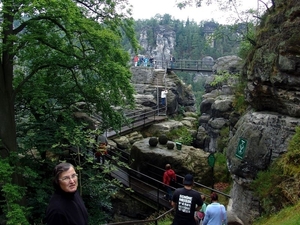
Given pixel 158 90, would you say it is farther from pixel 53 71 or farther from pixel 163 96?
pixel 53 71

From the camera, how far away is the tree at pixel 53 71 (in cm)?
875

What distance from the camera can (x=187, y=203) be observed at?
492 cm

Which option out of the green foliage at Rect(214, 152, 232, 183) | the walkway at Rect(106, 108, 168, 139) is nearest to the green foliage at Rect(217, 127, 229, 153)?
the green foliage at Rect(214, 152, 232, 183)

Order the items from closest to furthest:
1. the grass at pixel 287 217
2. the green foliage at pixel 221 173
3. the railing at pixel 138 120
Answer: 1. the grass at pixel 287 217
2. the green foliage at pixel 221 173
3. the railing at pixel 138 120

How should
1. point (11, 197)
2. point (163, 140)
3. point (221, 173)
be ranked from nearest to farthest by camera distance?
point (11, 197) → point (163, 140) → point (221, 173)

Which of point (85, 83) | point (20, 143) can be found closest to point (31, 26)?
point (85, 83)

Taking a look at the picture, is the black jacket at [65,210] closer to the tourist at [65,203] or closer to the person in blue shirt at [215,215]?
the tourist at [65,203]

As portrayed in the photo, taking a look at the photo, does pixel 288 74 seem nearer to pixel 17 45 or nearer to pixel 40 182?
pixel 17 45

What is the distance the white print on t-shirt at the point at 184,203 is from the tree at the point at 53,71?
4710 mm

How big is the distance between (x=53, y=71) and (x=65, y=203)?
32.4 ft

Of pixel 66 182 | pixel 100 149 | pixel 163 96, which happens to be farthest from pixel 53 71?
pixel 163 96

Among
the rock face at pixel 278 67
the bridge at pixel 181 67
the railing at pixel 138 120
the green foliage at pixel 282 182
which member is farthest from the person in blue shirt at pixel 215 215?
the bridge at pixel 181 67

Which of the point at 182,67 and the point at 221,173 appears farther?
the point at 182,67

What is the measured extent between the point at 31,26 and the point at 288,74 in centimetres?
744
